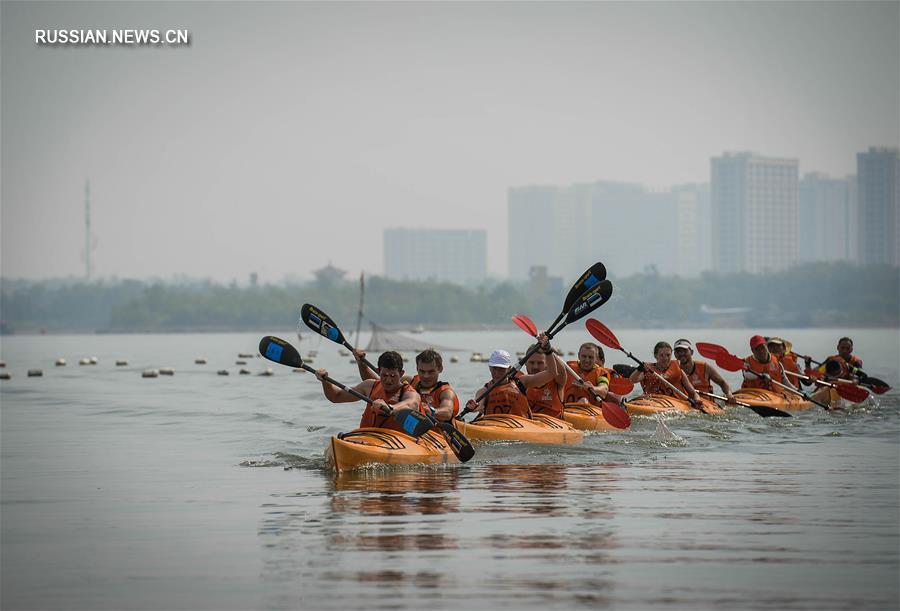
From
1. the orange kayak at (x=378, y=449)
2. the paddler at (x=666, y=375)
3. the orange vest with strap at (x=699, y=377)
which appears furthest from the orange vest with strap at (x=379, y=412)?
the orange vest with strap at (x=699, y=377)

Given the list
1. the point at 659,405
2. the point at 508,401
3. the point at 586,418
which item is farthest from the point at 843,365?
the point at 508,401

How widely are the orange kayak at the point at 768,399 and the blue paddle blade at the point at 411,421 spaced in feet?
34.8

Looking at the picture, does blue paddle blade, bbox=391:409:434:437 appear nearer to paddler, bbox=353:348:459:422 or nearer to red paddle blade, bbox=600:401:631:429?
paddler, bbox=353:348:459:422

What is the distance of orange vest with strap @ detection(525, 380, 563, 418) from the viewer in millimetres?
A: 18875

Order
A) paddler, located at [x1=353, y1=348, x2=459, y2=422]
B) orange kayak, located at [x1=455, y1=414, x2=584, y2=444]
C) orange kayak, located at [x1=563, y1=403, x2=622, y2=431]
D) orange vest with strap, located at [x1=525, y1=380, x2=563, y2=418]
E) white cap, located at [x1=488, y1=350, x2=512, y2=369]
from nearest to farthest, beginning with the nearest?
paddler, located at [x1=353, y1=348, x2=459, y2=422]
orange kayak, located at [x1=455, y1=414, x2=584, y2=444]
white cap, located at [x1=488, y1=350, x2=512, y2=369]
orange vest with strap, located at [x1=525, y1=380, x2=563, y2=418]
orange kayak, located at [x1=563, y1=403, x2=622, y2=431]

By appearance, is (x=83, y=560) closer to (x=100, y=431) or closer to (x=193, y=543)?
(x=193, y=543)

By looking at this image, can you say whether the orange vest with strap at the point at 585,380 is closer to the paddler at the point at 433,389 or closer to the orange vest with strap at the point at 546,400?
the orange vest with strap at the point at 546,400

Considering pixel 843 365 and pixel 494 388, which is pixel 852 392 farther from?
pixel 494 388

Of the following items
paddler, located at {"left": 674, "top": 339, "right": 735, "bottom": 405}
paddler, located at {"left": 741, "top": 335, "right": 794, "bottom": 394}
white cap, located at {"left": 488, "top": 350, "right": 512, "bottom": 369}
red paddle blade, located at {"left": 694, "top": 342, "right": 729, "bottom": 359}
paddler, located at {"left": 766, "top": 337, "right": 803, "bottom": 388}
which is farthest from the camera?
paddler, located at {"left": 766, "top": 337, "right": 803, "bottom": 388}

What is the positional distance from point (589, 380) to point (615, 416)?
1.44 metres

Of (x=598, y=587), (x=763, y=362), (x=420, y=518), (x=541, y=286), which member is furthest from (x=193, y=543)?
(x=541, y=286)

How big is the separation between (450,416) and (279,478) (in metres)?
2.13

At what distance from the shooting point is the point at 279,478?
15734 mm

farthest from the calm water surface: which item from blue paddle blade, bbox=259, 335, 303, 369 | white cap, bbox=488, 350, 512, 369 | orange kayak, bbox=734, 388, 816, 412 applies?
orange kayak, bbox=734, 388, 816, 412
